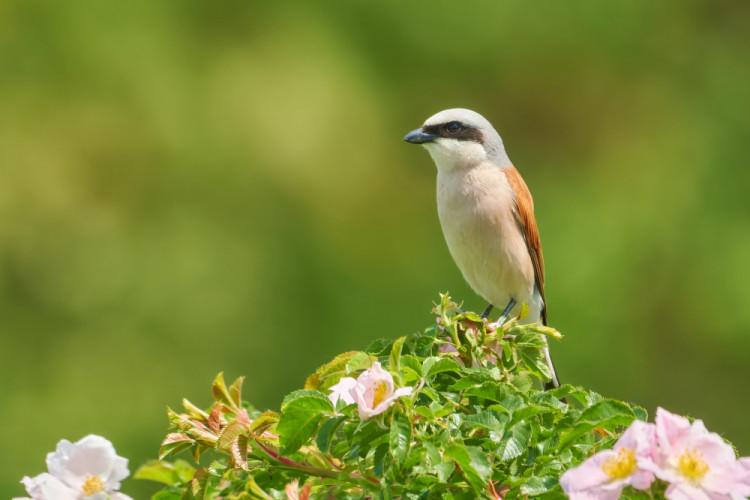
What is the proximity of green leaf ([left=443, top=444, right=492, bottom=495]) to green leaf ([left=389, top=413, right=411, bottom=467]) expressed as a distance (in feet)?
0.22

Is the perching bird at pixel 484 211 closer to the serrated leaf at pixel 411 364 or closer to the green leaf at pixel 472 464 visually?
the serrated leaf at pixel 411 364

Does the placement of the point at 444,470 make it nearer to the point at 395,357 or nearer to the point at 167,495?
the point at 395,357

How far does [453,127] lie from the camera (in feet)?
12.5

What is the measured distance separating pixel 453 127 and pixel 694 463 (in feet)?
8.60

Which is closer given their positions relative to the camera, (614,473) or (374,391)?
(614,473)

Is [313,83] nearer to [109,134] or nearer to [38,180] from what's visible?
[109,134]

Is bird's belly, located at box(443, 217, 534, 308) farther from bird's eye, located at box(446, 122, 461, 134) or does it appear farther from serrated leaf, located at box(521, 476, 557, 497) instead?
serrated leaf, located at box(521, 476, 557, 497)

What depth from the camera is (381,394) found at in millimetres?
1522

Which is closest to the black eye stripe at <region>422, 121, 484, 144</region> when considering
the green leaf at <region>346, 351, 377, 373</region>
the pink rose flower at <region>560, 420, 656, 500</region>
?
the green leaf at <region>346, 351, 377, 373</region>

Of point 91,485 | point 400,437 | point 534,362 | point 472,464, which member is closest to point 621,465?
point 472,464

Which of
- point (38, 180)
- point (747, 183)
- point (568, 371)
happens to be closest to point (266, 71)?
point (38, 180)

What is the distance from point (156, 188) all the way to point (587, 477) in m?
6.48

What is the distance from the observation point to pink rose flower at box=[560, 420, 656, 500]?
135 cm

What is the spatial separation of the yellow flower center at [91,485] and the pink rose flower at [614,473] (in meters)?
0.84
